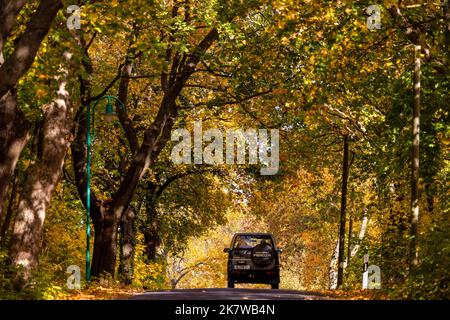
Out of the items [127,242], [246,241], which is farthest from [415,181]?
[127,242]

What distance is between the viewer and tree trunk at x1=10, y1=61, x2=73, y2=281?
19062 millimetres

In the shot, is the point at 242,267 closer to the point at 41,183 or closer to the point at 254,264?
the point at 254,264

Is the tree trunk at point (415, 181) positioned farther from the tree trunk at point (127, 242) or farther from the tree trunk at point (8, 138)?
the tree trunk at point (127, 242)

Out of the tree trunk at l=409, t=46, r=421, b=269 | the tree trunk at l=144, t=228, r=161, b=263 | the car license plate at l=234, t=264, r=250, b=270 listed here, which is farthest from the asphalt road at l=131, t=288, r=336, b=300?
the tree trunk at l=144, t=228, r=161, b=263

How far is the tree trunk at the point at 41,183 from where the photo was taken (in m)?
19.1

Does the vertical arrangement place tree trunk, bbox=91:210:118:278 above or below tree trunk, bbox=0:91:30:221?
below

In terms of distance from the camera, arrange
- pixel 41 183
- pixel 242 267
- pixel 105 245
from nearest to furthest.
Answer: pixel 41 183
pixel 105 245
pixel 242 267

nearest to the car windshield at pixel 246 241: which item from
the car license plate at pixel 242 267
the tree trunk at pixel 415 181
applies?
the car license plate at pixel 242 267

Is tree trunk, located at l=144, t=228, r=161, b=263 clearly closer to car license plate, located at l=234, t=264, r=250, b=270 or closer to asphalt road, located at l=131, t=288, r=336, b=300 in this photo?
car license plate, located at l=234, t=264, r=250, b=270

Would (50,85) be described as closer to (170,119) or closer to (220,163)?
(170,119)

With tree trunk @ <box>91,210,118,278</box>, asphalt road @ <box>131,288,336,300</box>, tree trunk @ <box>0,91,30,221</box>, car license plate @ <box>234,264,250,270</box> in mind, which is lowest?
asphalt road @ <box>131,288,336,300</box>

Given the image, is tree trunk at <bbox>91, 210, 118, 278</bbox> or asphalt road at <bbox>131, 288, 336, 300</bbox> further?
tree trunk at <bbox>91, 210, 118, 278</bbox>

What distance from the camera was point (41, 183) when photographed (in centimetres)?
1984

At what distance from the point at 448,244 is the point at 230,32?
988 cm
